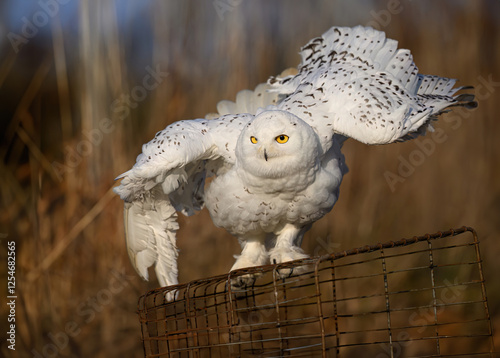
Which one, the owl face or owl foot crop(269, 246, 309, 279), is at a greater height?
the owl face

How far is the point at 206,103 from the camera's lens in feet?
13.5

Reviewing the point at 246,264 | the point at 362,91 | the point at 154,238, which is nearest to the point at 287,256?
the point at 246,264

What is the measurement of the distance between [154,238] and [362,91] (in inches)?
44.5

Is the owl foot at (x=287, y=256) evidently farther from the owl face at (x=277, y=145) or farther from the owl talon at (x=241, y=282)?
Answer: the owl face at (x=277, y=145)

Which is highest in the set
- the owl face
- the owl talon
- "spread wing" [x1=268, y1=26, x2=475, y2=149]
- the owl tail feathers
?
"spread wing" [x1=268, y1=26, x2=475, y2=149]

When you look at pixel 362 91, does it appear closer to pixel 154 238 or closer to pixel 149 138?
pixel 154 238

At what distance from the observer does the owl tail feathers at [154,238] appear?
305 centimetres

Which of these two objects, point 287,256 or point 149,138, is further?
point 149,138

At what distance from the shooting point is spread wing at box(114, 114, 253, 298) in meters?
2.71

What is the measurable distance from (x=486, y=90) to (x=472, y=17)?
18.5 inches

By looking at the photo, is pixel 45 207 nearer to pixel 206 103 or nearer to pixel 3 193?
pixel 3 193

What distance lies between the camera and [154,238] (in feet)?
10.2

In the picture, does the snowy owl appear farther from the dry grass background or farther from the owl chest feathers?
the dry grass background

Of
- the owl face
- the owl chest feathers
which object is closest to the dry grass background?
the owl chest feathers
